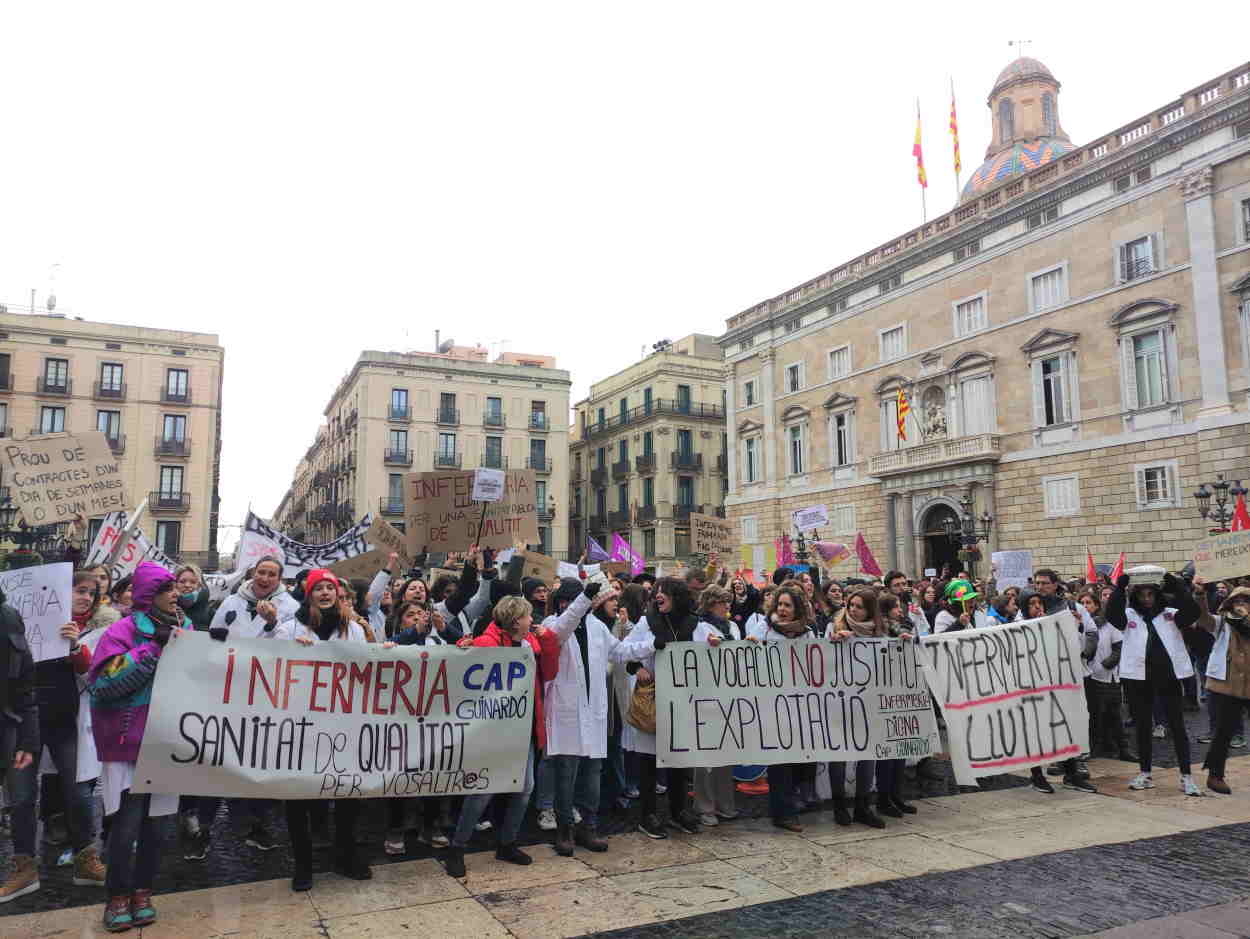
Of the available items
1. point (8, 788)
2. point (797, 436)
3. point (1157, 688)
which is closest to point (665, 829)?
point (8, 788)

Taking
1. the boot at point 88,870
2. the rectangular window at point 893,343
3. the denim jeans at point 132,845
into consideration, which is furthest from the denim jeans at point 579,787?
the rectangular window at point 893,343

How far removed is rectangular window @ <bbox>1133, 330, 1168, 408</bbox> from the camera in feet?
79.0

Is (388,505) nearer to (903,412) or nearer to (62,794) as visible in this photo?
(903,412)

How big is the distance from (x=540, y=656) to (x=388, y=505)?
4206 centimetres

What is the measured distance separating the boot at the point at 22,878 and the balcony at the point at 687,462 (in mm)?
44563

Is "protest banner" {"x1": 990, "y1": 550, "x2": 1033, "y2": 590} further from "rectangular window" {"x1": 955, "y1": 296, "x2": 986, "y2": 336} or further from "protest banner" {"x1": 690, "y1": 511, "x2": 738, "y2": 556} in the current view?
"rectangular window" {"x1": 955, "y1": 296, "x2": 986, "y2": 336}

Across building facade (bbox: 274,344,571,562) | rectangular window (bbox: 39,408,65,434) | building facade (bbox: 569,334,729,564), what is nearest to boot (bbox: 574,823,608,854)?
building facade (bbox: 274,344,571,562)

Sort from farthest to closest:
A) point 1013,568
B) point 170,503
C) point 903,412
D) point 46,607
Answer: point 170,503 < point 903,412 < point 1013,568 < point 46,607

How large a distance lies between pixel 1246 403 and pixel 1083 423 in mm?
4484

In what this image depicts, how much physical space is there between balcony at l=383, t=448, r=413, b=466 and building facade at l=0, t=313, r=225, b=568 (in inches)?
332

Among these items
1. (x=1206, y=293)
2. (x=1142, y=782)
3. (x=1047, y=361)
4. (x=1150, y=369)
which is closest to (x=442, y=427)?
(x=1047, y=361)

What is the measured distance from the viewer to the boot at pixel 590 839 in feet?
18.8

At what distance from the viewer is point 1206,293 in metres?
22.8

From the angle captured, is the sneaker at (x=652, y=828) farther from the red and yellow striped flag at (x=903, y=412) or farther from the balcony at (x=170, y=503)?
the balcony at (x=170, y=503)
